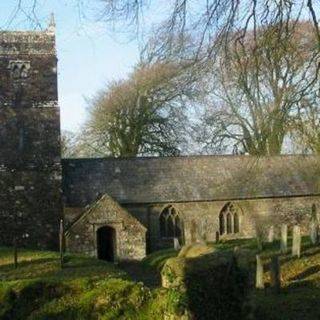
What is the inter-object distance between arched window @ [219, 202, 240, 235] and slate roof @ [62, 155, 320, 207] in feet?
1.98

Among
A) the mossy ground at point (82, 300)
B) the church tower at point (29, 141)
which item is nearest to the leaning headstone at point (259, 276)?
the mossy ground at point (82, 300)

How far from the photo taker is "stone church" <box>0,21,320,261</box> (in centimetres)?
2970

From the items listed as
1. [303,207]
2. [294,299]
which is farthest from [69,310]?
[303,207]

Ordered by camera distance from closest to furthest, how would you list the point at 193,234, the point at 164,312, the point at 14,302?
the point at 164,312, the point at 14,302, the point at 193,234

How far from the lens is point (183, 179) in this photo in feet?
110

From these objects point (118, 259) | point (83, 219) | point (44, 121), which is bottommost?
point (118, 259)

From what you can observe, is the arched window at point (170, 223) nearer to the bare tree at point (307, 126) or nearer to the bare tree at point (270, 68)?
the bare tree at point (307, 126)

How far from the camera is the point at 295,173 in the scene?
115ft

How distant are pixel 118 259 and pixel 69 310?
21124mm

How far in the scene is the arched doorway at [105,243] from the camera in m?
30.2

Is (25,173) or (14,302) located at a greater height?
(25,173)

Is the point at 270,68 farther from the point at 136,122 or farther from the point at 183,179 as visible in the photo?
the point at 136,122

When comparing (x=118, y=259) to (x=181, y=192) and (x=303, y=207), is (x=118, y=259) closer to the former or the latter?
(x=181, y=192)

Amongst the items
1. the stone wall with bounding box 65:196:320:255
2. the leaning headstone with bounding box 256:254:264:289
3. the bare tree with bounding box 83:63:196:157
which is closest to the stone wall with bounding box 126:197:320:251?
the stone wall with bounding box 65:196:320:255
